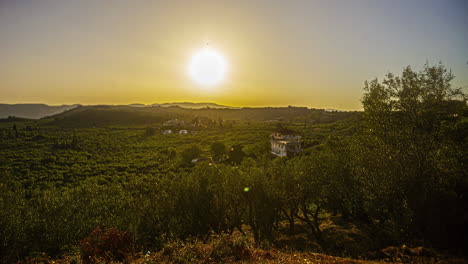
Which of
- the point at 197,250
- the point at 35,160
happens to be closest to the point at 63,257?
the point at 197,250

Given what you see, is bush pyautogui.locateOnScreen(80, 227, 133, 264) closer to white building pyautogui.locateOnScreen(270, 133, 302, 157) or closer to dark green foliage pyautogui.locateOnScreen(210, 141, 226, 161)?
white building pyautogui.locateOnScreen(270, 133, 302, 157)

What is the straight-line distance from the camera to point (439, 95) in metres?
16.5

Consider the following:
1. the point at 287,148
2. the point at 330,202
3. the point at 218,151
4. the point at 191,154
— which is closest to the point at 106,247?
the point at 330,202

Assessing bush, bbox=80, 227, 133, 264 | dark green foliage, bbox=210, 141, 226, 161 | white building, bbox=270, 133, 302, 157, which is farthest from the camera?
dark green foliage, bbox=210, 141, 226, 161

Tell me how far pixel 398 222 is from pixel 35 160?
112 m

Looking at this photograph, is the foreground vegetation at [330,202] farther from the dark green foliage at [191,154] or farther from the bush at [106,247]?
the dark green foliage at [191,154]

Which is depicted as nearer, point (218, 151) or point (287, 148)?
point (287, 148)

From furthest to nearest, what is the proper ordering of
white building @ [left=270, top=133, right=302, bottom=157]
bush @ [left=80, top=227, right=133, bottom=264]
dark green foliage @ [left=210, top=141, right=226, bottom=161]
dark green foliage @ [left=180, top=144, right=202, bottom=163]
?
dark green foliage @ [left=180, top=144, right=202, bottom=163]
dark green foliage @ [left=210, top=141, right=226, bottom=161]
white building @ [left=270, top=133, right=302, bottom=157]
bush @ [left=80, top=227, right=133, bottom=264]

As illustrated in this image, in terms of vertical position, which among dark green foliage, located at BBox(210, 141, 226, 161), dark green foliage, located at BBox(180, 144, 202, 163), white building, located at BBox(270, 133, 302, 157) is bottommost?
dark green foliage, located at BBox(180, 144, 202, 163)

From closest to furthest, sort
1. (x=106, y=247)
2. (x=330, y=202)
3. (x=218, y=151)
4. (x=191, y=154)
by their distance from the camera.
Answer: (x=106, y=247)
(x=330, y=202)
(x=218, y=151)
(x=191, y=154)

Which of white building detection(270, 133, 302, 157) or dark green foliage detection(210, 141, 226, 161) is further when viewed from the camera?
dark green foliage detection(210, 141, 226, 161)

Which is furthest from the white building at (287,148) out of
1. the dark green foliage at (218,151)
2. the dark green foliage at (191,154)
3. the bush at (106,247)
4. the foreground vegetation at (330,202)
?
the bush at (106,247)

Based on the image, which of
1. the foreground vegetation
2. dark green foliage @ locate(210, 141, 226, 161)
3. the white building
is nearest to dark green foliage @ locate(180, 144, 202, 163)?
dark green foliage @ locate(210, 141, 226, 161)

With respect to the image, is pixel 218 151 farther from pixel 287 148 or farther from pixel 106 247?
pixel 106 247
